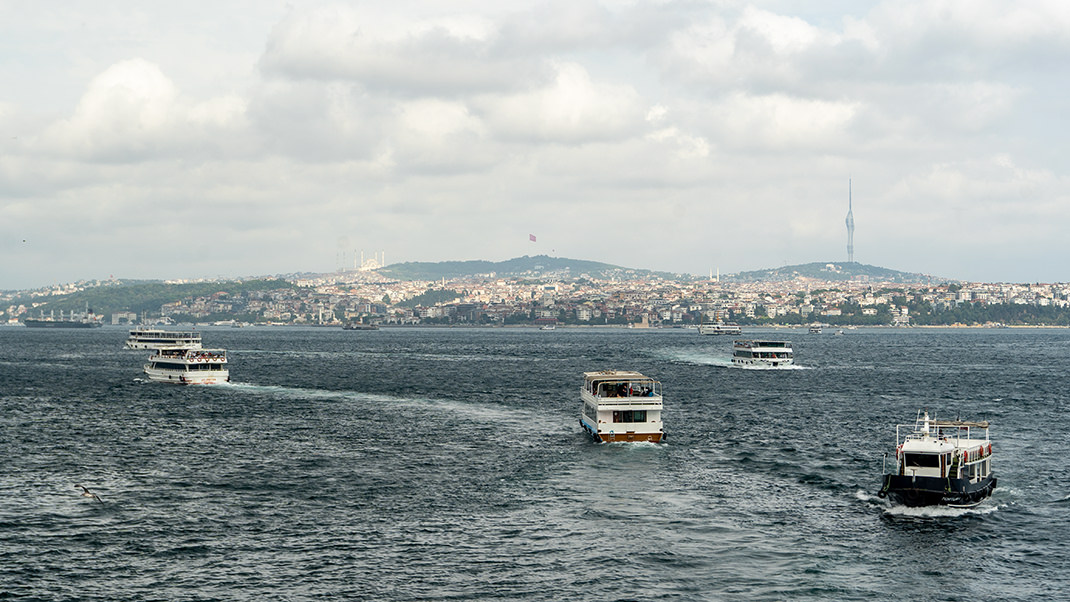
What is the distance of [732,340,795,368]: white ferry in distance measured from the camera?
17350cm

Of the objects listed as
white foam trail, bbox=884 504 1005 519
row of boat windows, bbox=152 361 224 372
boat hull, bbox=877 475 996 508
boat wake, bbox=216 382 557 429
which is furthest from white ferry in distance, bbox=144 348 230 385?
white foam trail, bbox=884 504 1005 519

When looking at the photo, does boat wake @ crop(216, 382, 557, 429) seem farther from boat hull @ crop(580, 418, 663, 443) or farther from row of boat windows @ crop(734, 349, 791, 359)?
row of boat windows @ crop(734, 349, 791, 359)

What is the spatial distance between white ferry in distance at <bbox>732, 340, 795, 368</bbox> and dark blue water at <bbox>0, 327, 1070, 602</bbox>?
6824cm

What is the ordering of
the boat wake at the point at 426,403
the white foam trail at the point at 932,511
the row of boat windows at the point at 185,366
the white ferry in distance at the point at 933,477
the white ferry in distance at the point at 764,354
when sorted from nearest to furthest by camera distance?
the white foam trail at the point at 932,511 → the white ferry in distance at the point at 933,477 → the boat wake at the point at 426,403 → the row of boat windows at the point at 185,366 → the white ferry in distance at the point at 764,354

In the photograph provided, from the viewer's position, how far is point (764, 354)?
178625 millimetres

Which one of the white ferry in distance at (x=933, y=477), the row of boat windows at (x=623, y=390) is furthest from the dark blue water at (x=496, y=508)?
the row of boat windows at (x=623, y=390)

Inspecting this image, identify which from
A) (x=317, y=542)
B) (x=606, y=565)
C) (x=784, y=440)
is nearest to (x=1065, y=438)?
(x=784, y=440)

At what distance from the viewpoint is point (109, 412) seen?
9769 cm

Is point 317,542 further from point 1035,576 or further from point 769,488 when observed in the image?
point 1035,576

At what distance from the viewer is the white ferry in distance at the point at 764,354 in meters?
174

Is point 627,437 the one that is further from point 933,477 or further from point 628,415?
point 933,477

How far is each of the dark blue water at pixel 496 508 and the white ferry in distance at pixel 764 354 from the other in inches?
2687

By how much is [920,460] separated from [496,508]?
22107 millimetres

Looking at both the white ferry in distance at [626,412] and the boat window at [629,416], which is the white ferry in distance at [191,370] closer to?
the white ferry in distance at [626,412]
